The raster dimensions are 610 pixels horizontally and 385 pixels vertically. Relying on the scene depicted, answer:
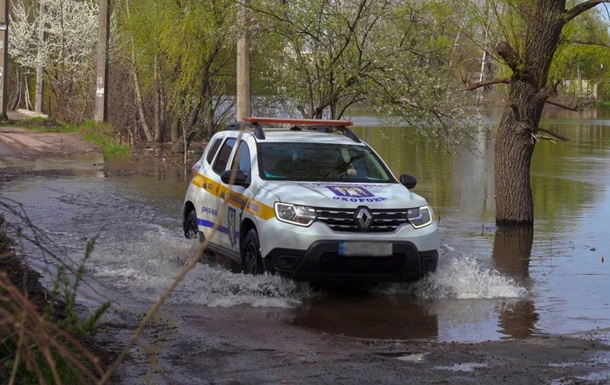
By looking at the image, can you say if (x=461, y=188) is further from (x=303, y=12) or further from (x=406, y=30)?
(x=303, y=12)

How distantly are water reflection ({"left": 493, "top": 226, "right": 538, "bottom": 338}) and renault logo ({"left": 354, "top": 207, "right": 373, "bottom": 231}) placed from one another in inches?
56.2

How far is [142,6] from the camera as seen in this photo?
26750 millimetres

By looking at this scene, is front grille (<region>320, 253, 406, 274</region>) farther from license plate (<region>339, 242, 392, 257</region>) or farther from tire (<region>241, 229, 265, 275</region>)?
tire (<region>241, 229, 265, 275</region>)

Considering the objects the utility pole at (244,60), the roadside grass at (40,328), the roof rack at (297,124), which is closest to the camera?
the roadside grass at (40,328)

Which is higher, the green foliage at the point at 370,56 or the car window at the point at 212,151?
the green foliage at the point at 370,56

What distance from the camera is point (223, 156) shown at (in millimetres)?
11320

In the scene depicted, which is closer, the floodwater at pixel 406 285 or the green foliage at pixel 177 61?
the floodwater at pixel 406 285

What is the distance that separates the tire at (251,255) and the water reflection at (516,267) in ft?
7.51

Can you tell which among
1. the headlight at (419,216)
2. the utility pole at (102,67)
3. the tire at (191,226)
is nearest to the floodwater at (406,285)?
the tire at (191,226)

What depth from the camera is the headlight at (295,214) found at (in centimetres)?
923

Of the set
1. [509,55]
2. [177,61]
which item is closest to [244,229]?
[509,55]

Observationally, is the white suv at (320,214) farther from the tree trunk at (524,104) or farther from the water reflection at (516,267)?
the tree trunk at (524,104)

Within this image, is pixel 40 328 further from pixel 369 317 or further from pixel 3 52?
pixel 3 52

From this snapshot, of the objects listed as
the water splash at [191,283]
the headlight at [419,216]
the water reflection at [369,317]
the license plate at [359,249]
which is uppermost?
the headlight at [419,216]
